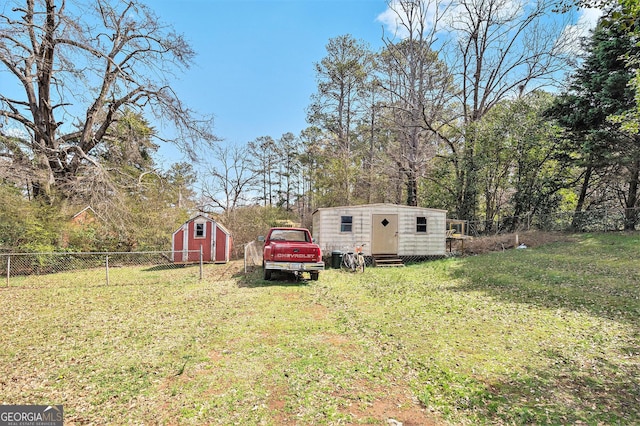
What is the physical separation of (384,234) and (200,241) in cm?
876

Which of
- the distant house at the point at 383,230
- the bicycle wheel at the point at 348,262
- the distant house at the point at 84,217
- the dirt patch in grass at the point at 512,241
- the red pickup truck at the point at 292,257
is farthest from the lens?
the dirt patch in grass at the point at 512,241

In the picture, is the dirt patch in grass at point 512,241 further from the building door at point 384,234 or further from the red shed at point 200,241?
the red shed at point 200,241

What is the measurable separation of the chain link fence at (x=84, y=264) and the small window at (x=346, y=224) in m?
6.27

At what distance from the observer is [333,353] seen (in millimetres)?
4527

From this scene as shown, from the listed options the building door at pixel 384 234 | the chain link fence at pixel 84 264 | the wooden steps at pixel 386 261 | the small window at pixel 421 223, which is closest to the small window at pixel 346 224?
the building door at pixel 384 234

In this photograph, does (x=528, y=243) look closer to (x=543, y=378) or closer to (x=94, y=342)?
(x=543, y=378)

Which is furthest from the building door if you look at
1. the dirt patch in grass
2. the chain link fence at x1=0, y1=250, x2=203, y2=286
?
the chain link fence at x1=0, y1=250, x2=203, y2=286

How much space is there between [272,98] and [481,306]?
1764 centimetres

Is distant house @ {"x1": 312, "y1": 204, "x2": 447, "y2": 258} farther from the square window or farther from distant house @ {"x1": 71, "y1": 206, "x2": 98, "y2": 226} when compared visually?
distant house @ {"x1": 71, "y1": 206, "x2": 98, "y2": 226}

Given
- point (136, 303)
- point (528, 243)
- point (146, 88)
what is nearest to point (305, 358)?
point (136, 303)

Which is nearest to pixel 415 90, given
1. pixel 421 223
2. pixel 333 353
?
pixel 421 223

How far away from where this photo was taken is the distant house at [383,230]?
46.1ft

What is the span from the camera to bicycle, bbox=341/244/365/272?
12336mm

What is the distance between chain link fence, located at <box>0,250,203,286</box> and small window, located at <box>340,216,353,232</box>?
247 inches
